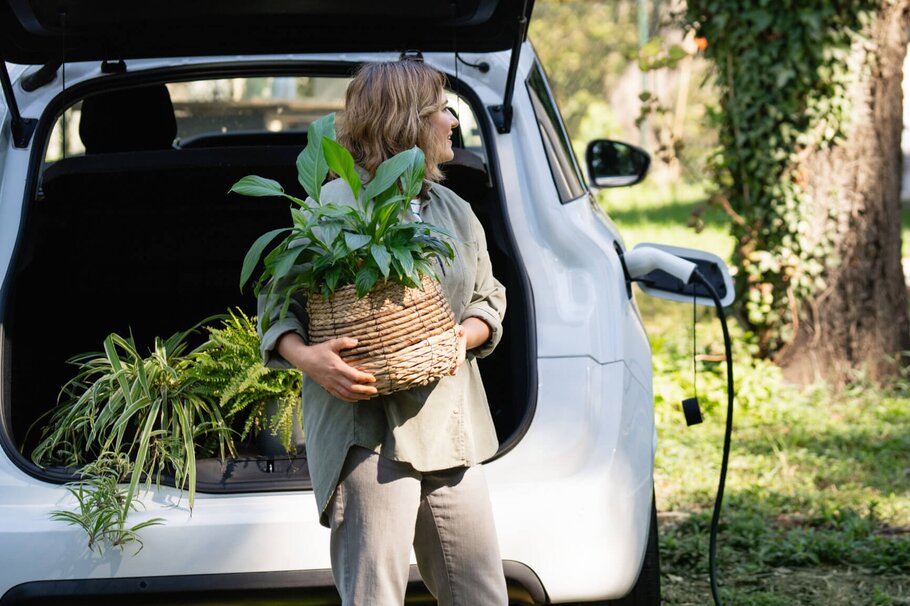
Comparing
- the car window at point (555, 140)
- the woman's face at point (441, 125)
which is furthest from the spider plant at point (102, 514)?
the car window at point (555, 140)

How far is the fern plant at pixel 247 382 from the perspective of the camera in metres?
2.85

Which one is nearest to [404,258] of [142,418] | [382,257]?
[382,257]

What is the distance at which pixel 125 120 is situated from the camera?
383cm

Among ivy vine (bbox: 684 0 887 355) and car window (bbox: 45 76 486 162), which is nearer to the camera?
car window (bbox: 45 76 486 162)

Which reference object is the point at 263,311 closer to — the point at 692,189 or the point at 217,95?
the point at 217,95

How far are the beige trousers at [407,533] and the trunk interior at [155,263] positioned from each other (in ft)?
1.18

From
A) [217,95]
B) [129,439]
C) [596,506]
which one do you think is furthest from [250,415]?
[217,95]

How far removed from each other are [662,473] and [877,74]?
8.08 ft

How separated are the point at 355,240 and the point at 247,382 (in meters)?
0.89

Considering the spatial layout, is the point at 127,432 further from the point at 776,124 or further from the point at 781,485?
the point at 776,124

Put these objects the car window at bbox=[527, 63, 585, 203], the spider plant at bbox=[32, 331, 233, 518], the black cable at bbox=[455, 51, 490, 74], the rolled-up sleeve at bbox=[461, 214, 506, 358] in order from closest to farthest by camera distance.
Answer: the rolled-up sleeve at bbox=[461, 214, 506, 358] < the spider plant at bbox=[32, 331, 233, 518] < the car window at bbox=[527, 63, 585, 203] < the black cable at bbox=[455, 51, 490, 74]

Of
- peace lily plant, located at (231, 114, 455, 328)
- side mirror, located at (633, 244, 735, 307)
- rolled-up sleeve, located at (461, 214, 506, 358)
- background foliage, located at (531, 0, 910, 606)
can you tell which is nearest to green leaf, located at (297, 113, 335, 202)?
peace lily plant, located at (231, 114, 455, 328)

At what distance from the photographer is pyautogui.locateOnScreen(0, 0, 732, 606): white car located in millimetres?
2457

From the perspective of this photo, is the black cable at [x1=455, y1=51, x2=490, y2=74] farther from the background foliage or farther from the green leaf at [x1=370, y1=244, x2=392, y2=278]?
the background foliage
